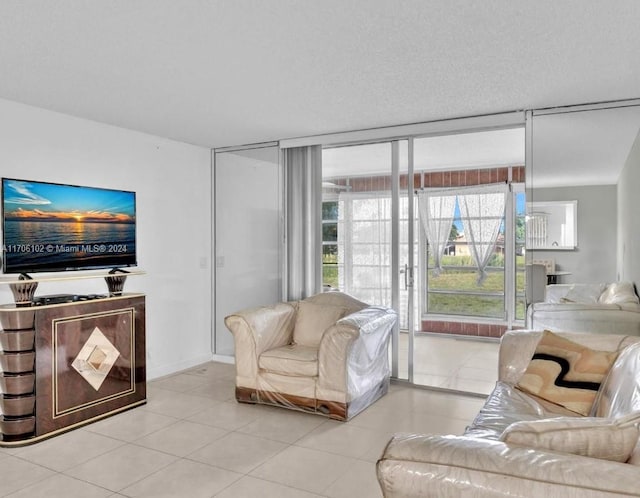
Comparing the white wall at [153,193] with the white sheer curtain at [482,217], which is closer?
the white wall at [153,193]

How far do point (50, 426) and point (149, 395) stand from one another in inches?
40.9

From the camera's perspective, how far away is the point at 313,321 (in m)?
4.45

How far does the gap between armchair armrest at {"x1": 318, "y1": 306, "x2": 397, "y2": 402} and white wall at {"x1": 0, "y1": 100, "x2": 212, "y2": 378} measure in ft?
6.83

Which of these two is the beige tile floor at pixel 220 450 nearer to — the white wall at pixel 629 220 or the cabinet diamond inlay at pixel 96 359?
the cabinet diamond inlay at pixel 96 359

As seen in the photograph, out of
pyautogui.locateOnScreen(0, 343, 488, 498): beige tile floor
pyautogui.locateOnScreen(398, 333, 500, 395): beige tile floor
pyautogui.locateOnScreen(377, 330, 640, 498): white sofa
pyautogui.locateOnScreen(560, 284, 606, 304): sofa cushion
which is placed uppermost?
pyautogui.locateOnScreen(560, 284, 606, 304): sofa cushion

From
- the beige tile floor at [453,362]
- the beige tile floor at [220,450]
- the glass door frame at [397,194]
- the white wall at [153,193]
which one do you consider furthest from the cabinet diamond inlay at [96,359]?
the beige tile floor at [453,362]

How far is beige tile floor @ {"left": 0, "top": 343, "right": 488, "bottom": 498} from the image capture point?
274 centimetres

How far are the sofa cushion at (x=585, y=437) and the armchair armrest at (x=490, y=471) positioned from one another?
0.07 meters

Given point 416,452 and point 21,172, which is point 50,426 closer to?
point 21,172

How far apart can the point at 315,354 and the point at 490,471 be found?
271 centimetres

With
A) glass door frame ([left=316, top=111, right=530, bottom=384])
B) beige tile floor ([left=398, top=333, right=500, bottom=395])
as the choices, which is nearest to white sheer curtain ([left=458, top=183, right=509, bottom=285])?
beige tile floor ([left=398, top=333, right=500, bottom=395])

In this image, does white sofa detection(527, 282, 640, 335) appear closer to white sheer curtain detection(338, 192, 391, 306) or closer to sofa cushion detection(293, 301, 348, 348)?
white sheer curtain detection(338, 192, 391, 306)

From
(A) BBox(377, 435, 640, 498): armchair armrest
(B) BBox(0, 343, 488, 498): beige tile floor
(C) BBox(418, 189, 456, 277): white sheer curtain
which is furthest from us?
(C) BBox(418, 189, 456, 277): white sheer curtain

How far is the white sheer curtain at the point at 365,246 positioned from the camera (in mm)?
4789
